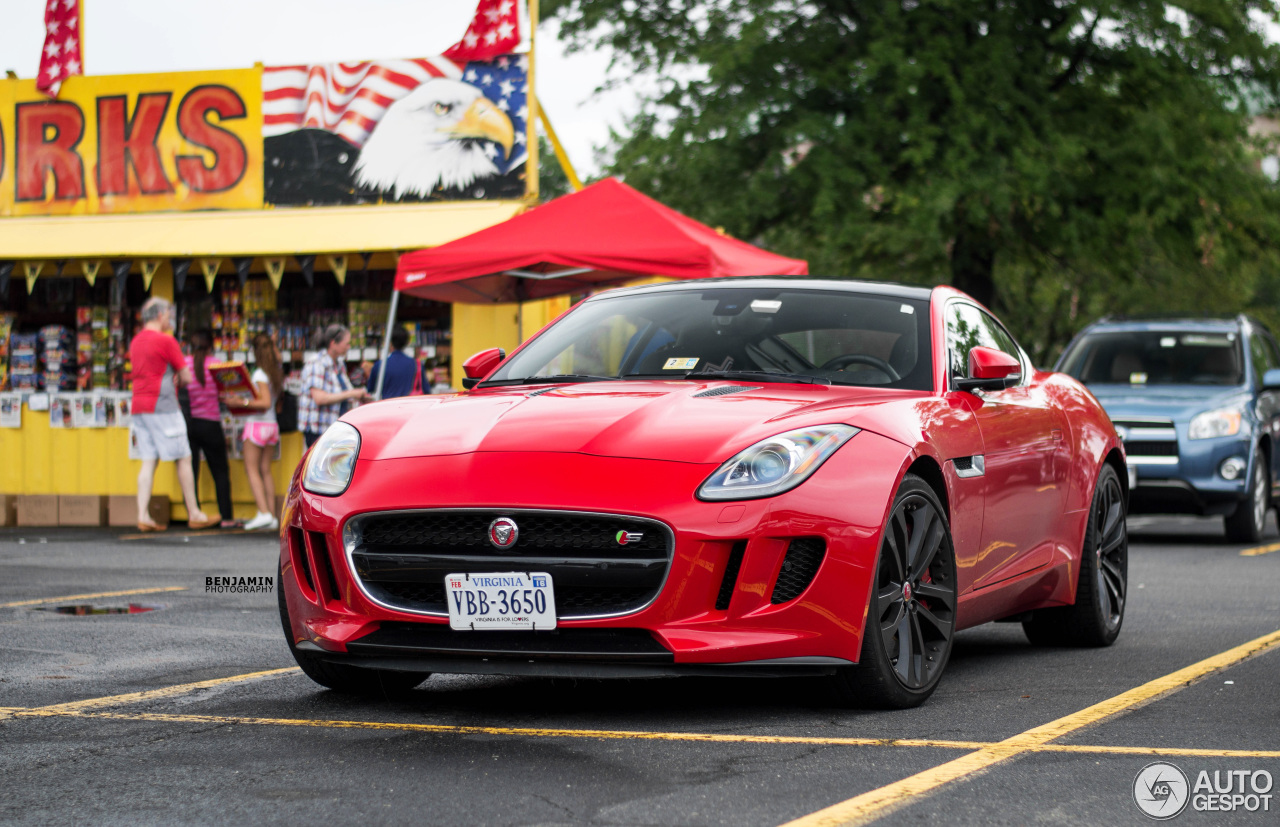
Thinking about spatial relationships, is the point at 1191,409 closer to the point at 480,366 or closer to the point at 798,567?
the point at 480,366

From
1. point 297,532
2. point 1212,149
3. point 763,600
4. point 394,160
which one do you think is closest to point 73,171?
point 394,160

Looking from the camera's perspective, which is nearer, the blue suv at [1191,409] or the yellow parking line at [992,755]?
the yellow parking line at [992,755]

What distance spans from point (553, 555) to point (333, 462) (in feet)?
2.84

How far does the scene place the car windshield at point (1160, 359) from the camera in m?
13.4

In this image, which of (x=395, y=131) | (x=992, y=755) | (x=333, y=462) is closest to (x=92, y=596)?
(x=333, y=462)

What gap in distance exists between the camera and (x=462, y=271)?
463 inches

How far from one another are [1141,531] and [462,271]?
6711 millimetres

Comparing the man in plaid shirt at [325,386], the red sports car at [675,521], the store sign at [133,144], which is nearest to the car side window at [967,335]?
the red sports car at [675,521]

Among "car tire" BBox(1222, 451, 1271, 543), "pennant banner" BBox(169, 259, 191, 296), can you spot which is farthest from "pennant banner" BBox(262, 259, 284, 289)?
"car tire" BBox(1222, 451, 1271, 543)

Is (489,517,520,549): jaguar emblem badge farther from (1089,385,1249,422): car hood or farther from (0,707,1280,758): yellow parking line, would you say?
(1089,385,1249,422): car hood

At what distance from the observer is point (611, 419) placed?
476 centimetres

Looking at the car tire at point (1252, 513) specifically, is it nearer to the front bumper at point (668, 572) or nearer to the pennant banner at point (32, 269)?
the front bumper at point (668, 572)

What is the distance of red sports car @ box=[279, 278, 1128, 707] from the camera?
440 cm

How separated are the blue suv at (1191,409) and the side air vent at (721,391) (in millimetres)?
8129
